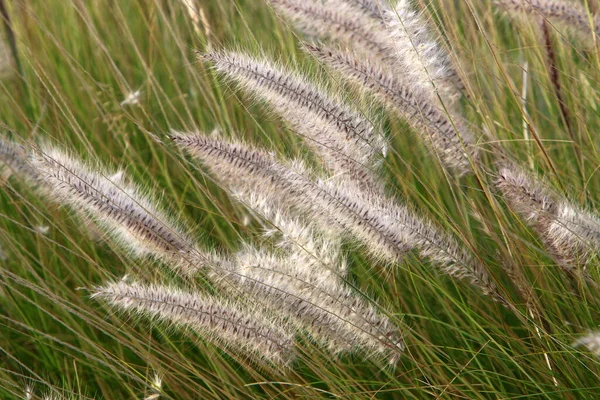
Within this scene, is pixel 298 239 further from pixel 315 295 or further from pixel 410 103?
pixel 410 103

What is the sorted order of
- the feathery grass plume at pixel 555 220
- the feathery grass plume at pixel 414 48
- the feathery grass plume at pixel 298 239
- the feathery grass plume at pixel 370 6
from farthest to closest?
1. the feathery grass plume at pixel 370 6
2. the feathery grass plume at pixel 414 48
3. the feathery grass plume at pixel 298 239
4. the feathery grass plume at pixel 555 220

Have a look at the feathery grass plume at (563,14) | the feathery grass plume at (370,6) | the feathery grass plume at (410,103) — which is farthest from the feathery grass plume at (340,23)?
the feathery grass plume at (563,14)

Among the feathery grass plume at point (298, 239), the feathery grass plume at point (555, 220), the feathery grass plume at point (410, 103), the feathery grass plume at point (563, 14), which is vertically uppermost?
the feathery grass plume at point (563, 14)

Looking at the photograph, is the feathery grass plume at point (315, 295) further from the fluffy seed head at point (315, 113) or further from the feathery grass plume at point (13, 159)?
the feathery grass plume at point (13, 159)

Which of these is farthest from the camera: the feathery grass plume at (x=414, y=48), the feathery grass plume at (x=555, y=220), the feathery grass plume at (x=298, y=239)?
the feathery grass plume at (x=414, y=48)

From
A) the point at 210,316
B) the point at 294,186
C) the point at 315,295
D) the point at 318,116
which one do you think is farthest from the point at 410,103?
the point at 210,316

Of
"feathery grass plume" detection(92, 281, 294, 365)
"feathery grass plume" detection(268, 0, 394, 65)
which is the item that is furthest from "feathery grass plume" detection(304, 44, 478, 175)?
"feathery grass plume" detection(92, 281, 294, 365)
